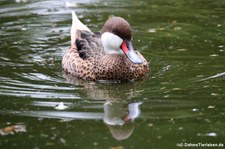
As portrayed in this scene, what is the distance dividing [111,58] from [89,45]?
672 mm

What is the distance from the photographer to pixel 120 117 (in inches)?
350

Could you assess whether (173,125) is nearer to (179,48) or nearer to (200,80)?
(200,80)

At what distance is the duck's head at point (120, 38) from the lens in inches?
415

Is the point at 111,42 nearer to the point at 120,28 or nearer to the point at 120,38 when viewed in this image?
the point at 120,38

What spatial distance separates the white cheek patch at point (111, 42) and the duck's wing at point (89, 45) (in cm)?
13

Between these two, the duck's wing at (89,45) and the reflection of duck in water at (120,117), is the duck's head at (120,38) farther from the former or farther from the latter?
the reflection of duck in water at (120,117)

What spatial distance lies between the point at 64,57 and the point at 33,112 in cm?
298

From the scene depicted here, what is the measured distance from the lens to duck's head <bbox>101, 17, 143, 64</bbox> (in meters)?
10.5

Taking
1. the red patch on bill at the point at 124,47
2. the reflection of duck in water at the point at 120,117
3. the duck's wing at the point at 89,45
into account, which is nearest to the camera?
the reflection of duck in water at the point at 120,117

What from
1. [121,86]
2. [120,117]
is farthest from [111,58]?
[120,117]

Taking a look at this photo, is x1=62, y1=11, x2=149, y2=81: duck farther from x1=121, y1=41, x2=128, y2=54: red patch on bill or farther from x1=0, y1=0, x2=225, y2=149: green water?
x1=0, y1=0, x2=225, y2=149: green water

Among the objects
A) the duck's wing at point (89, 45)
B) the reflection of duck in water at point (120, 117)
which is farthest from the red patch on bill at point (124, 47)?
the reflection of duck in water at point (120, 117)

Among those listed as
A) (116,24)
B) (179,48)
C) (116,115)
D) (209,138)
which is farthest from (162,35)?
(209,138)

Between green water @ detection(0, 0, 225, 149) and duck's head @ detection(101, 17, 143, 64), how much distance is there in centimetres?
51
